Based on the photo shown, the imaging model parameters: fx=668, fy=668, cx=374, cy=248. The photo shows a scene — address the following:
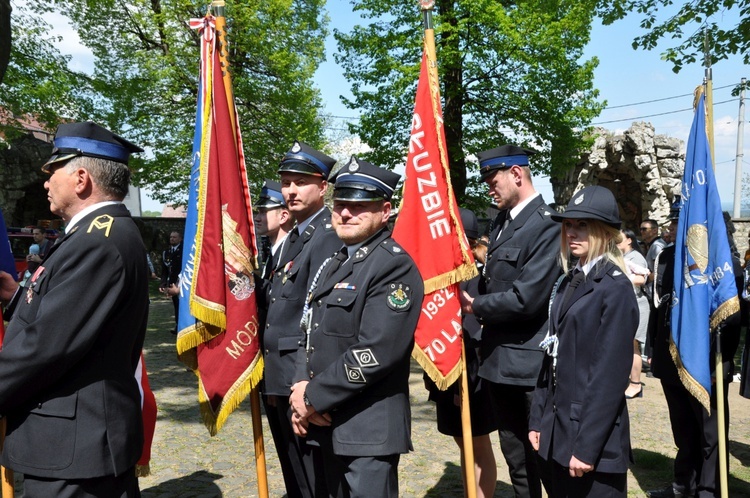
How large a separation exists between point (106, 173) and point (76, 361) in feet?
2.82

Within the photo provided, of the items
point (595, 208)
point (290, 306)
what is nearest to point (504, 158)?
point (595, 208)

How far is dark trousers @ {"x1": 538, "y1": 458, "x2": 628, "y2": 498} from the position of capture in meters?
3.17

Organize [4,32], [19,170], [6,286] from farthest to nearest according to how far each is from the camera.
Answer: [19,170]
[4,32]
[6,286]

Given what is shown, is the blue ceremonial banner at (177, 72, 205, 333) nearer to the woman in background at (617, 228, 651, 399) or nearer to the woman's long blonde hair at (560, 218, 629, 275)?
the woman's long blonde hair at (560, 218, 629, 275)

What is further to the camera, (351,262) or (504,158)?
(504,158)

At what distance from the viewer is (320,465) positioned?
155 inches

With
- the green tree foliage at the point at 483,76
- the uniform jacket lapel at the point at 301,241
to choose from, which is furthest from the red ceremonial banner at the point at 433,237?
the green tree foliage at the point at 483,76

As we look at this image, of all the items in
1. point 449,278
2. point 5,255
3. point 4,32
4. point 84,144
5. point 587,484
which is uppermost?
point 4,32

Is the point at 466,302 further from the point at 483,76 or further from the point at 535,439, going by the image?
the point at 483,76

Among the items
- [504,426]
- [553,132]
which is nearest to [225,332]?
[504,426]

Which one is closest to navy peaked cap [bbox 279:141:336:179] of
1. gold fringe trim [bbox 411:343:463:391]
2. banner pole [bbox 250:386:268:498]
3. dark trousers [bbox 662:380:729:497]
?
gold fringe trim [bbox 411:343:463:391]

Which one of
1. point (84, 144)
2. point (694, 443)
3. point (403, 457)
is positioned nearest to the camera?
point (84, 144)

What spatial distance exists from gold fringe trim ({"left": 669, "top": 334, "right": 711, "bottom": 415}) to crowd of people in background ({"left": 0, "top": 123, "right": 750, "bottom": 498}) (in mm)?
1141

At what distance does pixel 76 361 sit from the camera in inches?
106
